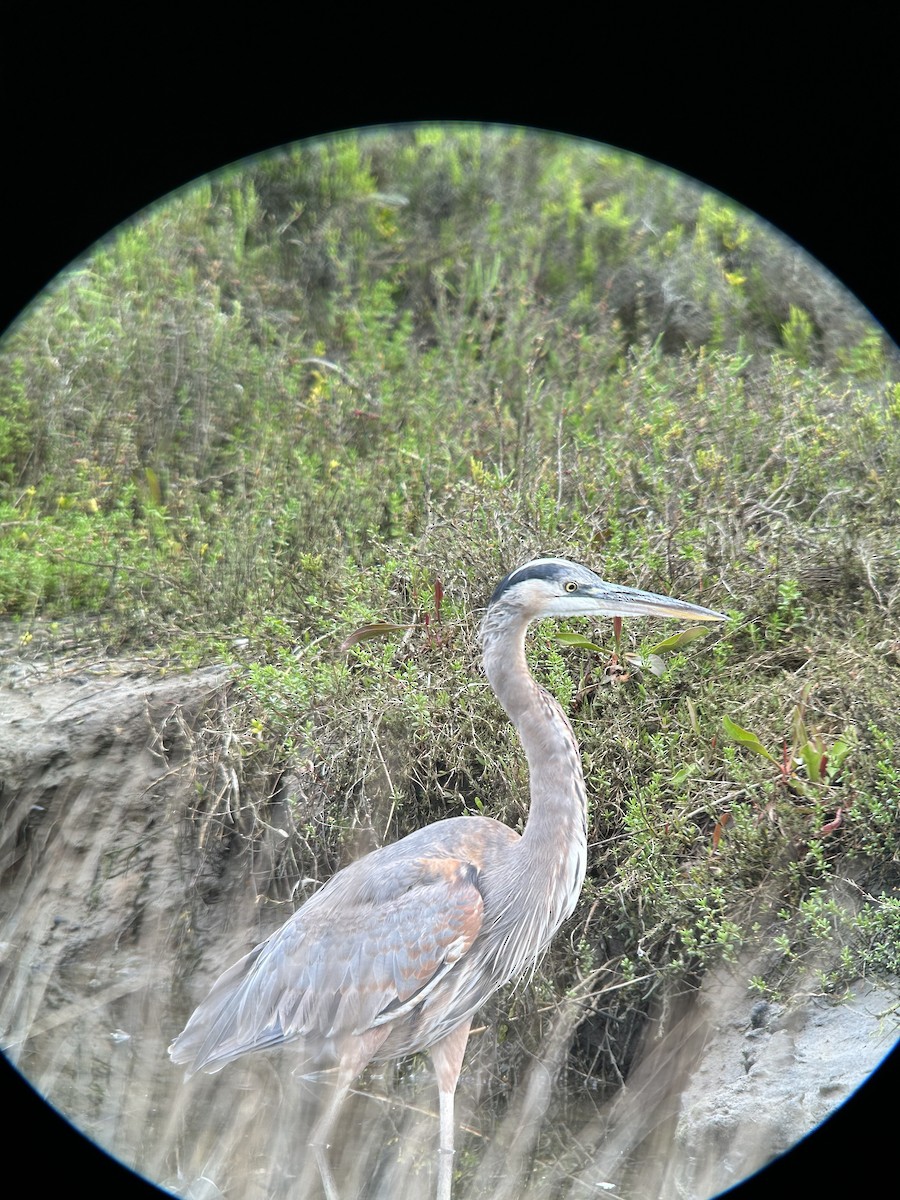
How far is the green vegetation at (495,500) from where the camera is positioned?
329cm

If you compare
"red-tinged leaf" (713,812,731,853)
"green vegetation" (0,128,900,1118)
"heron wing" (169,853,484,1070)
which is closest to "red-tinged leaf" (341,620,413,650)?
"green vegetation" (0,128,900,1118)

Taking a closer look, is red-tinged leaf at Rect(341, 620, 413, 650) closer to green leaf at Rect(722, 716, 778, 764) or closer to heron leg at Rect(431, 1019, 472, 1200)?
green leaf at Rect(722, 716, 778, 764)

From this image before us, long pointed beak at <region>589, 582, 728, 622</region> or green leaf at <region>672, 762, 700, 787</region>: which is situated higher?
long pointed beak at <region>589, 582, 728, 622</region>

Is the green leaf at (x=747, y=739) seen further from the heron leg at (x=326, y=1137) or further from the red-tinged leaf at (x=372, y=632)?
the heron leg at (x=326, y=1137)

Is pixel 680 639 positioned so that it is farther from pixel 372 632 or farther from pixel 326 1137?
pixel 326 1137

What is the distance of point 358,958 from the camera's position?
2.98 metres

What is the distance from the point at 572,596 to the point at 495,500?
92 cm

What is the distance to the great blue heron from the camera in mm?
2965

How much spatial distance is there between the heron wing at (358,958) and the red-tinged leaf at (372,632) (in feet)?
2.13

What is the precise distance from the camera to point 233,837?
363 cm

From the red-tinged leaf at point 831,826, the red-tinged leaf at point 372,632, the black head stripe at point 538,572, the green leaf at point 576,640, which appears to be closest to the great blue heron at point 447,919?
the black head stripe at point 538,572

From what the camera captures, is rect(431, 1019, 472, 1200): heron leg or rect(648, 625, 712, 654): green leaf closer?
rect(431, 1019, 472, 1200): heron leg

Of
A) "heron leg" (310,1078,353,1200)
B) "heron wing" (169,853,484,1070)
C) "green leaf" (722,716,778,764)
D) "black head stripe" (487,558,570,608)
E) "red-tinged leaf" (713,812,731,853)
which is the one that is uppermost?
"black head stripe" (487,558,570,608)

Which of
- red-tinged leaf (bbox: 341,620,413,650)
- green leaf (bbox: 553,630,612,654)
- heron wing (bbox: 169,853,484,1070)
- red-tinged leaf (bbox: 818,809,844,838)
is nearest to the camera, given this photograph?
heron wing (bbox: 169,853,484,1070)
